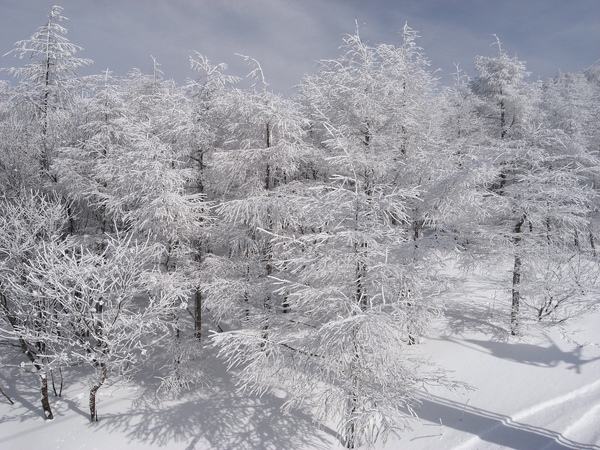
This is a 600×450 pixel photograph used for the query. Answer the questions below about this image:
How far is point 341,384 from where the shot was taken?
6570mm

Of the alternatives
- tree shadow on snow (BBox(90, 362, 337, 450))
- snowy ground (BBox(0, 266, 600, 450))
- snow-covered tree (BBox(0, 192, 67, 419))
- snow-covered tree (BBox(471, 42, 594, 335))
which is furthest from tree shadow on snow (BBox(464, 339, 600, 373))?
snow-covered tree (BBox(0, 192, 67, 419))

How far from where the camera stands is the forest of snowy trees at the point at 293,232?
617cm

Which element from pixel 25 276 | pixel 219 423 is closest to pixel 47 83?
pixel 25 276

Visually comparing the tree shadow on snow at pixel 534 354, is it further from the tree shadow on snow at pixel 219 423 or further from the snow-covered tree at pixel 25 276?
the snow-covered tree at pixel 25 276

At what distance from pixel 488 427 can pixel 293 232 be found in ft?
20.8

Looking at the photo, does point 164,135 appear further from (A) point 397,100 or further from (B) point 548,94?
(B) point 548,94

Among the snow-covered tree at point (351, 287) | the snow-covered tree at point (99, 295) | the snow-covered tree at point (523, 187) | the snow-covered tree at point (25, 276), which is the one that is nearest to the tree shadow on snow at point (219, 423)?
the snow-covered tree at point (351, 287)

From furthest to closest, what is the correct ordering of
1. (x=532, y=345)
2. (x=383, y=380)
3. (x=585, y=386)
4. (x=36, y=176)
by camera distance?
(x=36, y=176), (x=532, y=345), (x=585, y=386), (x=383, y=380)

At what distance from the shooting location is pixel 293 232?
983 centimetres

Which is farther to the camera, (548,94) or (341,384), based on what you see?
(548,94)

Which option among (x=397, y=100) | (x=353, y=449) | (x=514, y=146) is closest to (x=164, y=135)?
(x=397, y=100)

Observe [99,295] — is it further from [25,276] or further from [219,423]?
[219,423]

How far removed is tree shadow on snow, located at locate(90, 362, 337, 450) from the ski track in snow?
327cm

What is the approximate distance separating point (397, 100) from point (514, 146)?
4.36 meters
